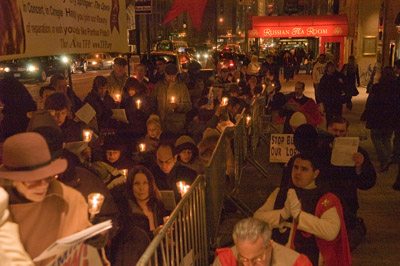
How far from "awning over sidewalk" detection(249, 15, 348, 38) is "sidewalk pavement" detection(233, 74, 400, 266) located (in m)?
17.5

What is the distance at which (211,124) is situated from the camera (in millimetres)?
7824

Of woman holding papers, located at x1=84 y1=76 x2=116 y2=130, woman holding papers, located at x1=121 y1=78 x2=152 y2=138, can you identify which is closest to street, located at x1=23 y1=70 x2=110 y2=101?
woman holding papers, located at x1=121 y1=78 x2=152 y2=138

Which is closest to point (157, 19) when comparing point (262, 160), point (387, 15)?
→ point (387, 15)

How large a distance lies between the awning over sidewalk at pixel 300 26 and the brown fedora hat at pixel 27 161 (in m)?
26.4

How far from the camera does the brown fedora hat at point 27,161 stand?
285 cm

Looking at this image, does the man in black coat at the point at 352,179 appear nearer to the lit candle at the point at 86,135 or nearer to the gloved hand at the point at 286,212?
the gloved hand at the point at 286,212

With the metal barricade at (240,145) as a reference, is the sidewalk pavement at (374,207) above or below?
below

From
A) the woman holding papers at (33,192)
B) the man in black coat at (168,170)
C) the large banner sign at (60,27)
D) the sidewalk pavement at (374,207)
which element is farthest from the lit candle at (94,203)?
the sidewalk pavement at (374,207)

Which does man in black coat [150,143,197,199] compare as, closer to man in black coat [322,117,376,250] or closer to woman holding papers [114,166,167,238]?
woman holding papers [114,166,167,238]

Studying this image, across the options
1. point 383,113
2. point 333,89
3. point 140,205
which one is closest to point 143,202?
point 140,205

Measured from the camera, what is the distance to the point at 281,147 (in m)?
8.04

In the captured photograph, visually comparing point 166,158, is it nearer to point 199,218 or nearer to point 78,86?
point 199,218

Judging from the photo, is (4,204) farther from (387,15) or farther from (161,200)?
(387,15)

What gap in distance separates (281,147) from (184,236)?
4.08 m
